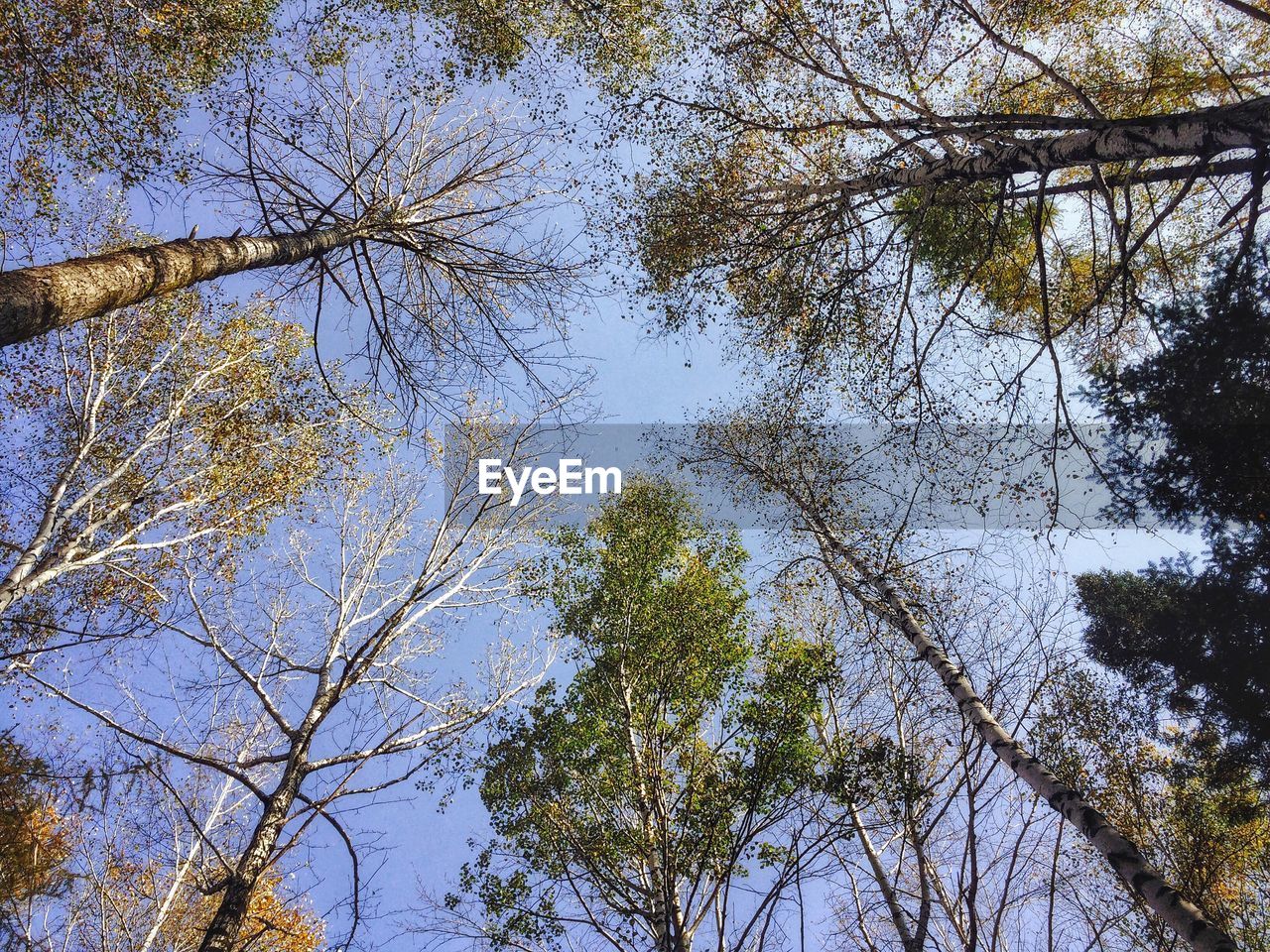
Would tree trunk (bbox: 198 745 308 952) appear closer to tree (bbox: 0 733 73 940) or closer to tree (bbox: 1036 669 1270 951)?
tree (bbox: 0 733 73 940)

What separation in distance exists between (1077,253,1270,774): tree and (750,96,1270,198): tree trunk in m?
1.34

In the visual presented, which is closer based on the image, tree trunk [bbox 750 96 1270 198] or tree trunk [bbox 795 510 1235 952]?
tree trunk [bbox 795 510 1235 952]

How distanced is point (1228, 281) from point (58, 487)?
11.2 metres

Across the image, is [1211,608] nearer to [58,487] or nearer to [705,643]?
[705,643]

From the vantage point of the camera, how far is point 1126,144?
11.5ft

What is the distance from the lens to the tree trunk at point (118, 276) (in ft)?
9.67

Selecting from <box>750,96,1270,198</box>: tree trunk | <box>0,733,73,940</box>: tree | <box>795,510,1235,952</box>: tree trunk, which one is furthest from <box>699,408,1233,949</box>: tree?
<box>0,733,73,940</box>: tree

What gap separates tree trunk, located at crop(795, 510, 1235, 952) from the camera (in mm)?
2898

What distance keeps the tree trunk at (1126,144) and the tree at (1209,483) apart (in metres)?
1.34

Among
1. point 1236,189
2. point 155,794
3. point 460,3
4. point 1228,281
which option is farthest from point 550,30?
point 155,794

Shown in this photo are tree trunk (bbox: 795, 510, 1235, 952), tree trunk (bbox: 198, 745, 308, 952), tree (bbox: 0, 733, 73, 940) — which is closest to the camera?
tree trunk (bbox: 795, 510, 1235, 952)

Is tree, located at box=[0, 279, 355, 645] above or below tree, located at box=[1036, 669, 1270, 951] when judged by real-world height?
above

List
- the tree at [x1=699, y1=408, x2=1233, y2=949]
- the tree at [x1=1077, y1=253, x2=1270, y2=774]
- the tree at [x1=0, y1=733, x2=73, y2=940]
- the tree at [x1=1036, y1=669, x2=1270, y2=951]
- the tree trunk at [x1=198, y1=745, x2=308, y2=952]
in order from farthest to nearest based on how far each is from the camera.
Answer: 1. the tree at [x1=0, y1=733, x2=73, y2=940]
2. the tree at [x1=1036, y1=669, x2=1270, y2=951]
3. the tree at [x1=1077, y1=253, x2=1270, y2=774]
4. the tree trunk at [x1=198, y1=745, x2=308, y2=952]
5. the tree at [x1=699, y1=408, x2=1233, y2=949]

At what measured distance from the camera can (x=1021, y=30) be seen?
5.76 meters
